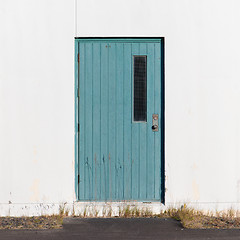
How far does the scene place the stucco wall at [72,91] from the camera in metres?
6.84

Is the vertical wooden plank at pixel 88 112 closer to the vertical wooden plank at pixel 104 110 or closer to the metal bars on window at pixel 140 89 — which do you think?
the vertical wooden plank at pixel 104 110

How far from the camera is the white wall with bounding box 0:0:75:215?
6.83 metres

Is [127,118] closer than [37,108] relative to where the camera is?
No

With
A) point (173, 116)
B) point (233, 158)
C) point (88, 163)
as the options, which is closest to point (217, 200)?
point (233, 158)

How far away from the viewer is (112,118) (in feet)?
22.9

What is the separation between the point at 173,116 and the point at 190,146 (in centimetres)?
47

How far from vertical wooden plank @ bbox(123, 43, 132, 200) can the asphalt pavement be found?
0.60 m

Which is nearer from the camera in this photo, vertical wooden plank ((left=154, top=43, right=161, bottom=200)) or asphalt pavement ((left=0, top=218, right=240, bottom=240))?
asphalt pavement ((left=0, top=218, right=240, bottom=240))

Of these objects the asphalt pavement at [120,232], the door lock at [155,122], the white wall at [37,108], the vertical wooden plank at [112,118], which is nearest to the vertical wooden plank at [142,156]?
the door lock at [155,122]

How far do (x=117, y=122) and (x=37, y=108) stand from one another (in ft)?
3.66

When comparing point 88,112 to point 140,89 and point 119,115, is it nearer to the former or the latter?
point 119,115

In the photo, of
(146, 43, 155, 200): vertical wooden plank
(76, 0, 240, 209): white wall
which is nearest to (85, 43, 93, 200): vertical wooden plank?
(76, 0, 240, 209): white wall

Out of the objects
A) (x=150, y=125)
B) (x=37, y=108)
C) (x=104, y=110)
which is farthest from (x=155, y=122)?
(x=37, y=108)

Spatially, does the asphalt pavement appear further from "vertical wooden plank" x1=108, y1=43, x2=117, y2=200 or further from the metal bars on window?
the metal bars on window
